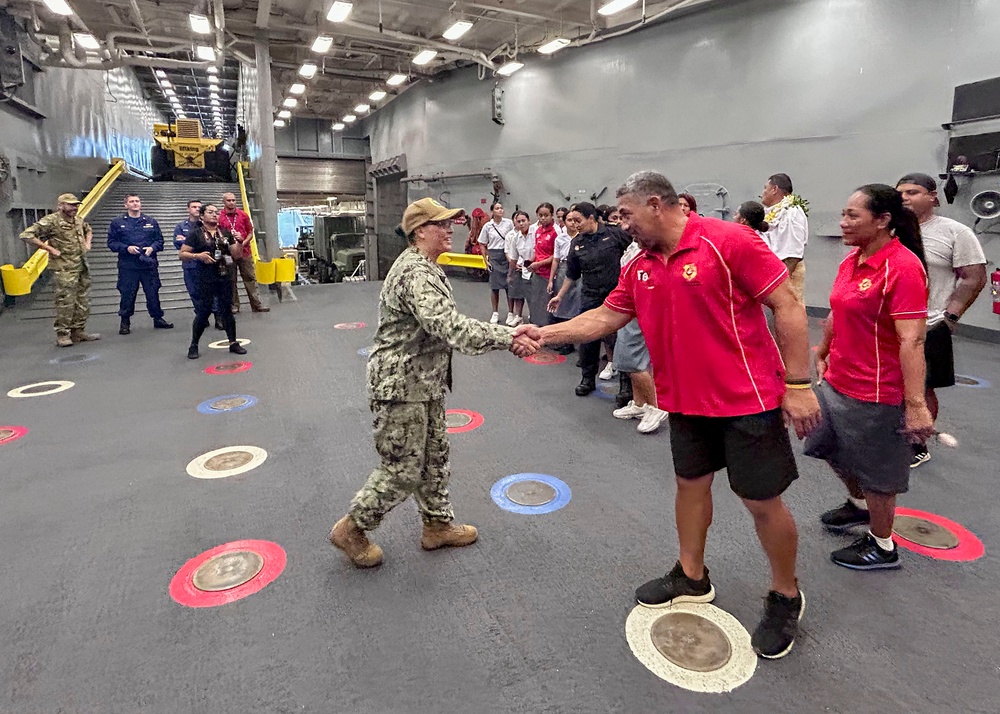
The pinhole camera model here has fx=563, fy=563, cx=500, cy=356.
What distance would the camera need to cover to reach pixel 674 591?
2531 mm

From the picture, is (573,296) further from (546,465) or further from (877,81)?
(877,81)

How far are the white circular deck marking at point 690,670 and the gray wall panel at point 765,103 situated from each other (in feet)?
26.5

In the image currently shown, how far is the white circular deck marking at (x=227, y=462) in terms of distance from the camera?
3928 mm

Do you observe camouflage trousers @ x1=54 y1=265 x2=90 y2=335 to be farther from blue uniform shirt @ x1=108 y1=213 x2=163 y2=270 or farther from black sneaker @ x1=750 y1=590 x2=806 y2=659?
black sneaker @ x1=750 y1=590 x2=806 y2=659

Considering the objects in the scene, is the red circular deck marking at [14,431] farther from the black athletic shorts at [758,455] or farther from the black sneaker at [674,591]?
the black athletic shorts at [758,455]

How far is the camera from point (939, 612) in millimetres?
2469

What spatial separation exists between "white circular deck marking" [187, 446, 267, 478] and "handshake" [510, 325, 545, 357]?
2437 mm

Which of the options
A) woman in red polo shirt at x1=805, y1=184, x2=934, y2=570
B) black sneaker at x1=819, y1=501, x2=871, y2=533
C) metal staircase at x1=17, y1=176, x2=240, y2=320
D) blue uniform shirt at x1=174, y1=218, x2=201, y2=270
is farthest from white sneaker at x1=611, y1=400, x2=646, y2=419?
metal staircase at x1=17, y1=176, x2=240, y2=320

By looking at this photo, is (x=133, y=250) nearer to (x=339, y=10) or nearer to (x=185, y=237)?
(x=185, y=237)

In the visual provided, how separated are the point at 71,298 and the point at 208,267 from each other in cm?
261

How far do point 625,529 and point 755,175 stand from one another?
931cm

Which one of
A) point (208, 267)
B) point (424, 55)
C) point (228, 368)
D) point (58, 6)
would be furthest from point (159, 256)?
point (424, 55)

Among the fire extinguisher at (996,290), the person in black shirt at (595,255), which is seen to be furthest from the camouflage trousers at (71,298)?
the fire extinguisher at (996,290)

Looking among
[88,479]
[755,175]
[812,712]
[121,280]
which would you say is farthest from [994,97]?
[121,280]
